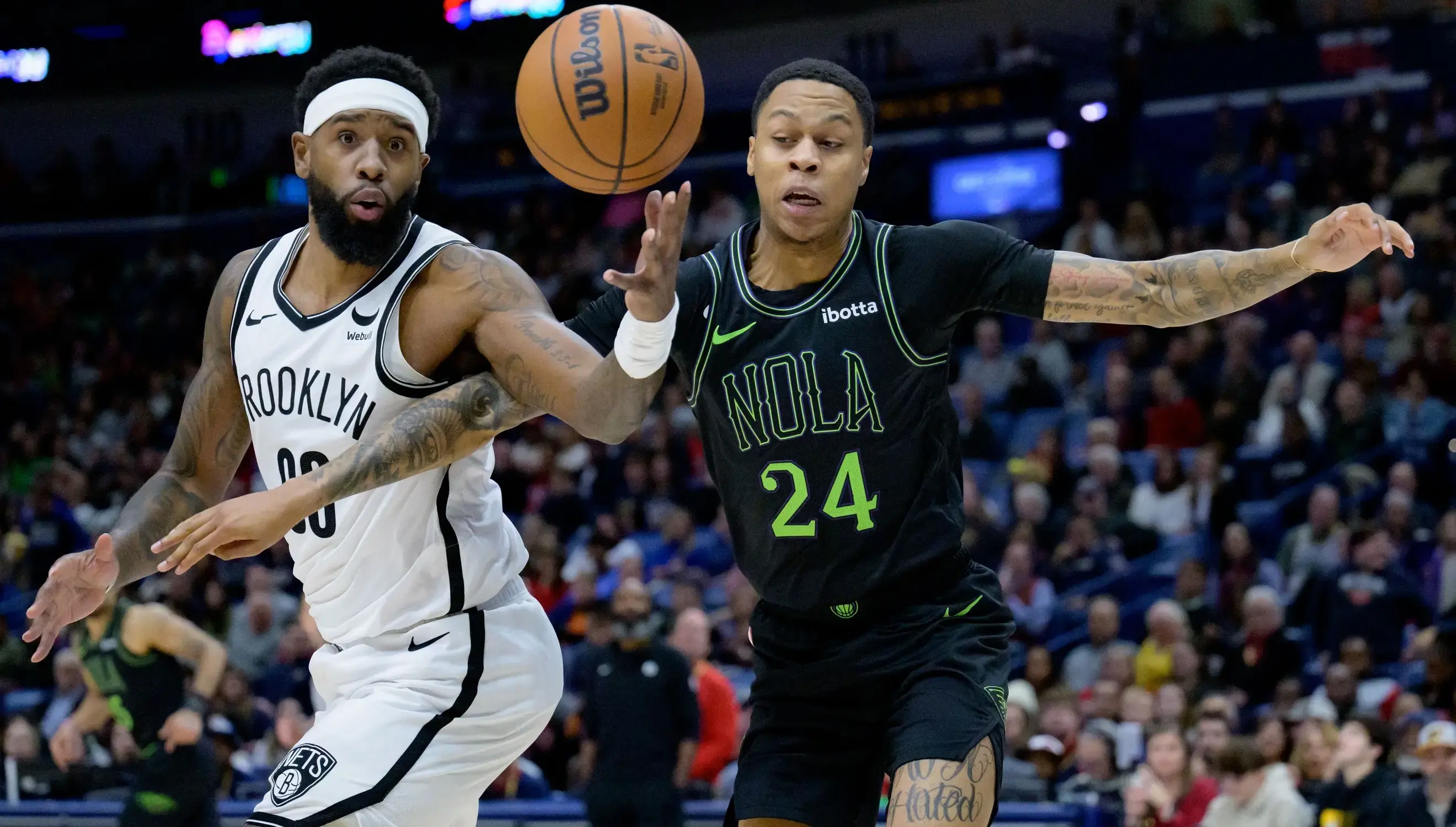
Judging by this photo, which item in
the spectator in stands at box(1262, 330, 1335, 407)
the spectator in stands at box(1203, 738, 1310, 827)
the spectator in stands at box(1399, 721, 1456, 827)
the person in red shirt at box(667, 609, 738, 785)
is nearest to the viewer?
the spectator in stands at box(1399, 721, 1456, 827)

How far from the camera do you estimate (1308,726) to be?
8438 millimetres

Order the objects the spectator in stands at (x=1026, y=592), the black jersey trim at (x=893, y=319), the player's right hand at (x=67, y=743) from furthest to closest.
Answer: the spectator in stands at (x=1026, y=592) → the player's right hand at (x=67, y=743) → the black jersey trim at (x=893, y=319)

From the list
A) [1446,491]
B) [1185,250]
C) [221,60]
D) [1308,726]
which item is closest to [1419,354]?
[1446,491]

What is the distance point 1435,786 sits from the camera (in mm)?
7543

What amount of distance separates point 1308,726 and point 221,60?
18327mm

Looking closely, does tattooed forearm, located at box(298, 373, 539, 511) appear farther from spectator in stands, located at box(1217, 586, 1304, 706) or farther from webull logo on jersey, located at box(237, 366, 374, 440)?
spectator in stands, located at box(1217, 586, 1304, 706)

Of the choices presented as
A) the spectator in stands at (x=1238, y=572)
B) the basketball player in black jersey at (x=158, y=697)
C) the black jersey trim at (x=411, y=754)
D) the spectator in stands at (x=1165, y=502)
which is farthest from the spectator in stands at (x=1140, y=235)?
the black jersey trim at (x=411, y=754)

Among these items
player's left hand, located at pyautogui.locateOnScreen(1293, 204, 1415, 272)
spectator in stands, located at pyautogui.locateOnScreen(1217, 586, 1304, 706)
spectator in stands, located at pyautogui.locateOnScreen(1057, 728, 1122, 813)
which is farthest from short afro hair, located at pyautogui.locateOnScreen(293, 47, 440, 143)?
spectator in stands, located at pyautogui.locateOnScreen(1217, 586, 1304, 706)

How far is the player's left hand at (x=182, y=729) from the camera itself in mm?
7520

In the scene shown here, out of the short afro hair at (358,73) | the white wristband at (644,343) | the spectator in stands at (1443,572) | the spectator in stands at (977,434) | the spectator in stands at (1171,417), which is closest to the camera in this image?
the white wristband at (644,343)

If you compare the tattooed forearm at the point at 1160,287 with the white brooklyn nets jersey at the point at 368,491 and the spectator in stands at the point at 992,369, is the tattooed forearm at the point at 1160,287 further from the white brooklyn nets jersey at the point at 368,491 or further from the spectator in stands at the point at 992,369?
the spectator in stands at the point at 992,369

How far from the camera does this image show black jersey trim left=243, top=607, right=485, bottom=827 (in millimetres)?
3758

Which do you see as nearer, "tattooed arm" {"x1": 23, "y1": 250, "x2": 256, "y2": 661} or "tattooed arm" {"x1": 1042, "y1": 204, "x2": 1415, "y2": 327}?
"tattooed arm" {"x1": 1042, "y1": 204, "x2": 1415, "y2": 327}

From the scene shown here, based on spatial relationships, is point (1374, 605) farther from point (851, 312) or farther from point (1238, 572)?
point (851, 312)
